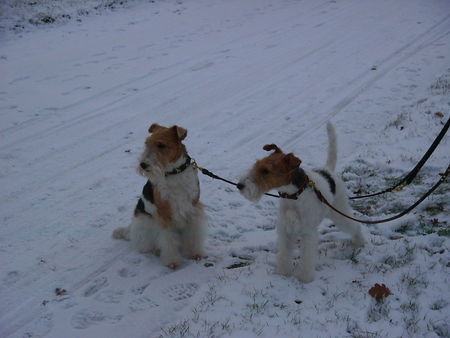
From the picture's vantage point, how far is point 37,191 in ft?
21.6

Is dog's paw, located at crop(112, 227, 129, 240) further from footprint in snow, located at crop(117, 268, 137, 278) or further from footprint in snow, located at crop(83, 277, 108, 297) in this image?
footprint in snow, located at crop(83, 277, 108, 297)

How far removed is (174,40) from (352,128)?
8058 millimetres

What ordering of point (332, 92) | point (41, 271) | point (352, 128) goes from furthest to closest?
point (332, 92)
point (352, 128)
point (41, 271)

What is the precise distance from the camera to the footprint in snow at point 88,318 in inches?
163

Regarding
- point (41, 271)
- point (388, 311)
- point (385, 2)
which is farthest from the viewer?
point (385, 2)

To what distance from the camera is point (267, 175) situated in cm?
426

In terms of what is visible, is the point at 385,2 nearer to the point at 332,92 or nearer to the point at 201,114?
the point at 332,92

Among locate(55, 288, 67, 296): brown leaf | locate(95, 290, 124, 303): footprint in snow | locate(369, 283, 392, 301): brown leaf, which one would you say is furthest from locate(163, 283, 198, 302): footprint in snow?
locate(369, 283, 392, 301): brown leaf

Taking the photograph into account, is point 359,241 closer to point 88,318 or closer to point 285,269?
point 285,269

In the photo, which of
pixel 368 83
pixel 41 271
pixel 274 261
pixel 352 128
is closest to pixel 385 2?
pixel 368 83

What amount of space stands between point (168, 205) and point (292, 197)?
154 centimetres

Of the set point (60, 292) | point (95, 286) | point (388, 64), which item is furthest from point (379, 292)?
point (388, 64)

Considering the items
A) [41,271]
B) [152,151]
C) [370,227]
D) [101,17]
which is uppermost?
[101,17]

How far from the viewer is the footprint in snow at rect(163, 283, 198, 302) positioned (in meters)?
4.49
